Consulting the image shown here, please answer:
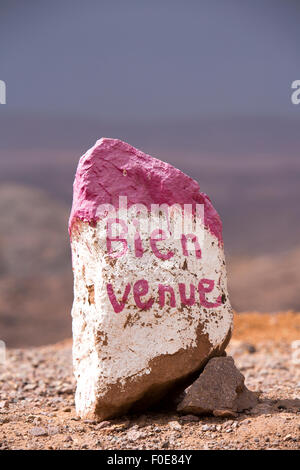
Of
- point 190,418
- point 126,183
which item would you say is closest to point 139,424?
point 190,418

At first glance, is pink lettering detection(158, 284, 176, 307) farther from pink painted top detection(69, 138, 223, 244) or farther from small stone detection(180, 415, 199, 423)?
small stone detection(180, 415, 199, 423)

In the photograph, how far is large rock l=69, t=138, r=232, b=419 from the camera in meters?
5.26

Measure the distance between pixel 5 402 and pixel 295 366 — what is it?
18.2 ft

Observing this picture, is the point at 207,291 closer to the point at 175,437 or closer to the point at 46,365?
the point at 175,437

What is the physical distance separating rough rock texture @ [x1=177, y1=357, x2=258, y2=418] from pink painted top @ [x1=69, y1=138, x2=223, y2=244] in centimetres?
146

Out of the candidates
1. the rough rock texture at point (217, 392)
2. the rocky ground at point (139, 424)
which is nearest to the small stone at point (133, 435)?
the rocky ground at point (139, 424)

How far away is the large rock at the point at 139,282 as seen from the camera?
17.3 ft

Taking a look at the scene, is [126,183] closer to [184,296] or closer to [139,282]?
[139,282]

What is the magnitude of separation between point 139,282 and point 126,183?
1123 mm

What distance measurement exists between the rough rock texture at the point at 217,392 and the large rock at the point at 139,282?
0.16 metres

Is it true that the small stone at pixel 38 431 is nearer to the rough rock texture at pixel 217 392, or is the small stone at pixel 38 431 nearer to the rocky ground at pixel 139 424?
the rocky ground at pixel 139 424

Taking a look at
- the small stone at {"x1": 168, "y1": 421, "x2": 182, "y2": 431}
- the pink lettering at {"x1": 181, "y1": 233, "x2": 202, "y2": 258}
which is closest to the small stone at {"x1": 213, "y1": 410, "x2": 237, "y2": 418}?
the small stone at {"x1": 168, "y1": 421, "x2": 182, "y2": 431}

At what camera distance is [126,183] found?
18.4 ft
